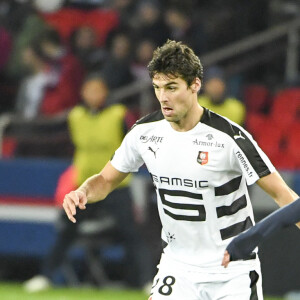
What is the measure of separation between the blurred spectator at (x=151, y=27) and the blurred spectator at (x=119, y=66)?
223 millimetres

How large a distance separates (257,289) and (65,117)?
6530mm

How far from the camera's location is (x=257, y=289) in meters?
5.98

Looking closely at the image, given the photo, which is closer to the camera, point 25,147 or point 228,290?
point 228,290

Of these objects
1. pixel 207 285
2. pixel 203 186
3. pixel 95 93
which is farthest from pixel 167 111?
pixel 95 93

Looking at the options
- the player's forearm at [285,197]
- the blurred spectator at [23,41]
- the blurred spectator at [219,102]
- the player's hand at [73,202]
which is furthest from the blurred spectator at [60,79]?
the player's forearm at [285,197]

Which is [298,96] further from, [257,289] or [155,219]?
[257,289]

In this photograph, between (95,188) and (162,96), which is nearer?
(162,96)

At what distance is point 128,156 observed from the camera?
6.36m

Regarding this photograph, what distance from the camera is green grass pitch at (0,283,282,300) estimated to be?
1034 centimetres

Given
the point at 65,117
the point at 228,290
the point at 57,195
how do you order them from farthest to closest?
the point at 65,117
the point at 57,195
the point at 228,290

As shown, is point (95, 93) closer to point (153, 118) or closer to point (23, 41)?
point (23, 41)

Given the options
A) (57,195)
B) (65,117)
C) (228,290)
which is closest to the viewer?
(228,290)

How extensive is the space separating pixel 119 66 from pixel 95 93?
8.56 feet

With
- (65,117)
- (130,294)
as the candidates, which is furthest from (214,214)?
(65,117)
